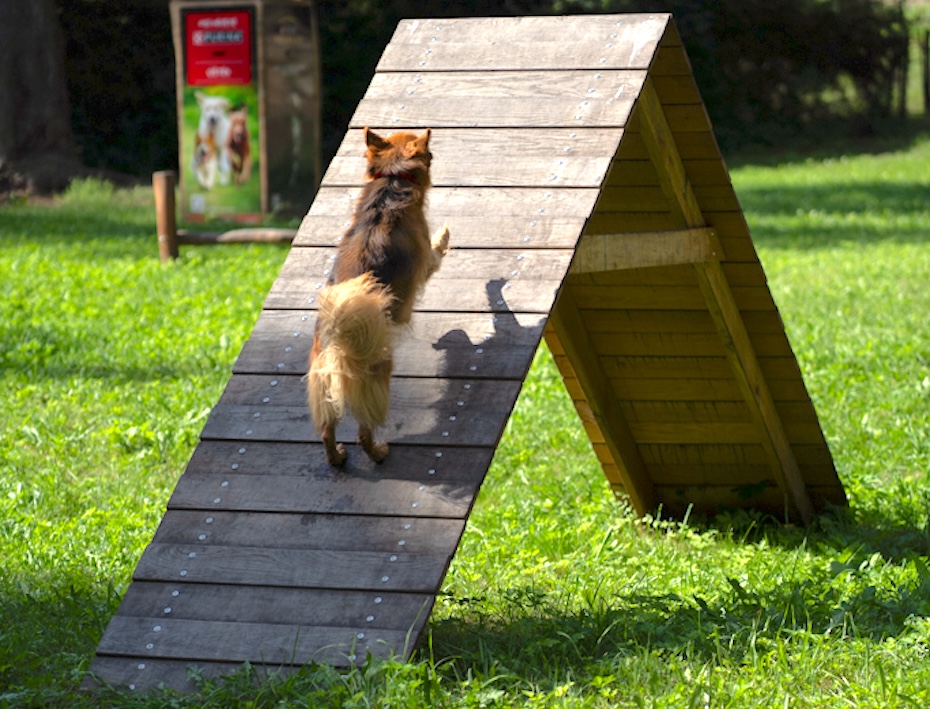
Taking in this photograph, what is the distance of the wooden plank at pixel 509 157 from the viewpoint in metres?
4.37

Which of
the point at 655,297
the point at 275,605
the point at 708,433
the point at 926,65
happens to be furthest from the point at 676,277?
the point at 926,65

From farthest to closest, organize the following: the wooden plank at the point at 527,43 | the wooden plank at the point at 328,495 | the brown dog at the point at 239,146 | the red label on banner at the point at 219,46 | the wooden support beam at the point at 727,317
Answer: the brown dog at the point at 239,146
the red label on banner at the point at 219,46
the wooden support beam at the point at 727,317
the wooden plank at the point at 527,43
the wooden plank at the point at 328,495

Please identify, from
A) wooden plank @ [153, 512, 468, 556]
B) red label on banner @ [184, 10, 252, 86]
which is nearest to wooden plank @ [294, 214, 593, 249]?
wooden plank @ [153, 512, 468, 556]

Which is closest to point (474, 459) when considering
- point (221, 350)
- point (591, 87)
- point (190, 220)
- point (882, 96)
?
point (591, 87)

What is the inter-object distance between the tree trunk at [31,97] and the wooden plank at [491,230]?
14.3 m

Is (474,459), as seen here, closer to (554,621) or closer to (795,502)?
(554,621)

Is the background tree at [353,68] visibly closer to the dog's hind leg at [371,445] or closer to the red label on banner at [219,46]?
the red label on banner at [219,46]

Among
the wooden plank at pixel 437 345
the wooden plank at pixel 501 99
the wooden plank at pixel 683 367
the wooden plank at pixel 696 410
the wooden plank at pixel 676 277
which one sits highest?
the wooden plank at pixel 501 99

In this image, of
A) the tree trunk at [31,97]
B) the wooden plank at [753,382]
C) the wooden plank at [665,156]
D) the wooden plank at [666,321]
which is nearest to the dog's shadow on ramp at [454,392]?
the wooden plank at [665,156]

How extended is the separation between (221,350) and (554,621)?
4.94 m

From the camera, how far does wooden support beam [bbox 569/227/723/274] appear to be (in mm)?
4480

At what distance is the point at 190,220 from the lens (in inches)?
612

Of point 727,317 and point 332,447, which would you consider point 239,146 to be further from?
point 332,447

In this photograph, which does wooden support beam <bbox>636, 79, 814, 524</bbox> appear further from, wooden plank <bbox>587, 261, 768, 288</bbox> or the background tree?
the background tree
